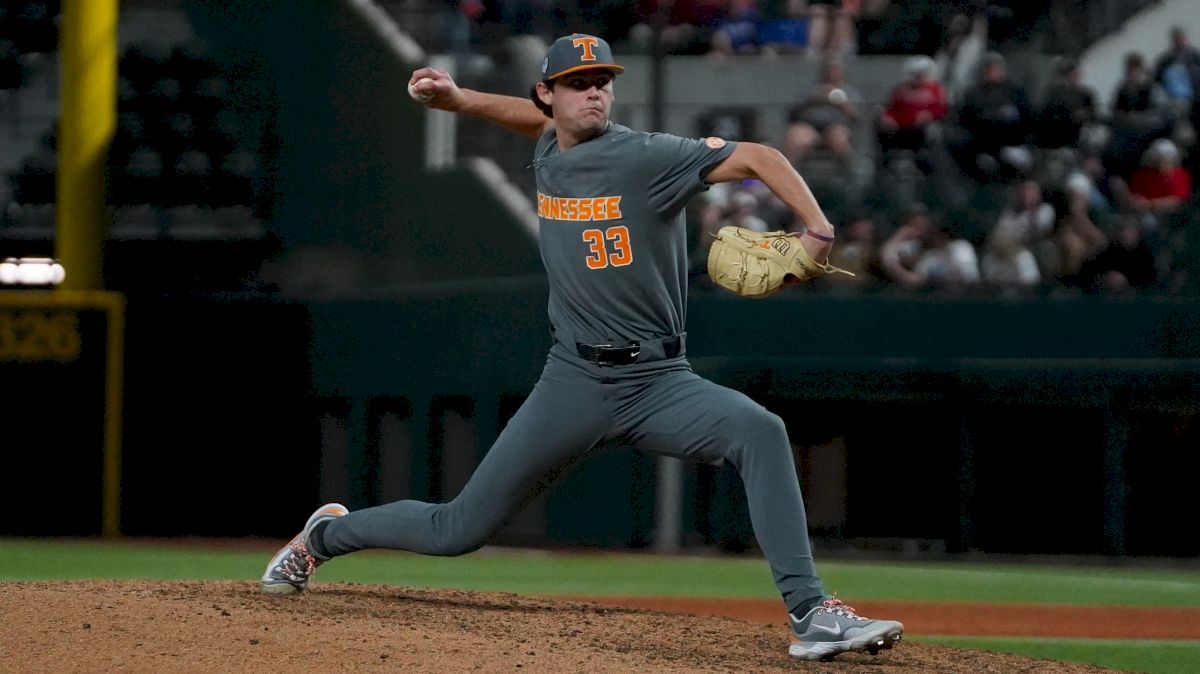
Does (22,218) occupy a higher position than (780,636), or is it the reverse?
(22,218)

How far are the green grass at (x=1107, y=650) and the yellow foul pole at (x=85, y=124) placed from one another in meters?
8.46

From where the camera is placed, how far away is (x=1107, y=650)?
7328mm

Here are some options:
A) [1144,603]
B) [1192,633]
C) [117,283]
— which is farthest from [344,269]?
[1192,633]

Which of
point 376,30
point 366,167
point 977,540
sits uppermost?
point 376,30

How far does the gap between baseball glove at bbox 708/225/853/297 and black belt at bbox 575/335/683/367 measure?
0.90 feet

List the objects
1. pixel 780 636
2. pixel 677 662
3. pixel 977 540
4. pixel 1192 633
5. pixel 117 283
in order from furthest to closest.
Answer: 1. pixel 117 283
2. pixel 977 540
3. pixel 1192 633
4. pixel 780 636
5. pixel 677 662

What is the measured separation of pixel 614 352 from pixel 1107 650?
2970 millimetres

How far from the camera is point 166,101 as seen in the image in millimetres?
15148

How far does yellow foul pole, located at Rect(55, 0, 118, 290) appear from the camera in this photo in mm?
13922

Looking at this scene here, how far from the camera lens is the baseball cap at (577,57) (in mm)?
5367

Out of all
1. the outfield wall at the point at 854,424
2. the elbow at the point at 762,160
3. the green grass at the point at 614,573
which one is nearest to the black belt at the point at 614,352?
the elbow at the point at 762,160

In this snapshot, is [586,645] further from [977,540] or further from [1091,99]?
[1091,99]

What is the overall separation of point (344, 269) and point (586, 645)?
8.79 metres

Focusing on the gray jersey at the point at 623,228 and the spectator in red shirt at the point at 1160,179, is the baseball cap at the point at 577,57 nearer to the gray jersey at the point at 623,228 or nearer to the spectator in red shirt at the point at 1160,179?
the gray jersey at the point at 623,228
